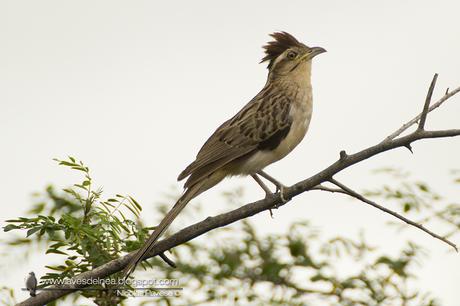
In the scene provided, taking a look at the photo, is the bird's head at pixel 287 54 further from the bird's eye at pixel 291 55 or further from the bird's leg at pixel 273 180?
the bird's leg at pixel 273 180

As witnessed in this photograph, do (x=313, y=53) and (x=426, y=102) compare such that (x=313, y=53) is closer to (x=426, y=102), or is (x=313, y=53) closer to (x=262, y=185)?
(x=262, y=185)

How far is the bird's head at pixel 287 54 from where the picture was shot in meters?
8.52

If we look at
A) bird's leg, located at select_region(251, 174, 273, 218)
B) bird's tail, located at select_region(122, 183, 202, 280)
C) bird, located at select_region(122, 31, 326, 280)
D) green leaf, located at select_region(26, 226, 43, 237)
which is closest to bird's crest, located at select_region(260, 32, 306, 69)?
bird, located at select_region(122, 31, 326, 280)

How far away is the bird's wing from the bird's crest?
87cm

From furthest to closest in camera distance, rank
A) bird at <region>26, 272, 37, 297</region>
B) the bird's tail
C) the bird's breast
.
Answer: the bird's breast → the bird's tail → bird at <region>26, 272, 37, 297</region>

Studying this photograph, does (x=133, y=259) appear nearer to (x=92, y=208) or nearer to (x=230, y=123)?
(x=92, y=208)

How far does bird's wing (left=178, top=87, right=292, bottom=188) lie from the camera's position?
6910mm

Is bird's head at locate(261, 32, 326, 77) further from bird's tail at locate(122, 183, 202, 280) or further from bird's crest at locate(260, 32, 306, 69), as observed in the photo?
bird's tail at locate(122, 183, 202, 280)

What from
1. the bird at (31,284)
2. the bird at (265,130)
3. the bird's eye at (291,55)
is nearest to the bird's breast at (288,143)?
the bird at (265,130)

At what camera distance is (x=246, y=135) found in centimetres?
740

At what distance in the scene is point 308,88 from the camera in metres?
8.19

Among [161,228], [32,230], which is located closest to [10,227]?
[32,230]

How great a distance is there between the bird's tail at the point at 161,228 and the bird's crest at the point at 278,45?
2676mm

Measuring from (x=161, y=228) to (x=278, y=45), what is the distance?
4082mm
